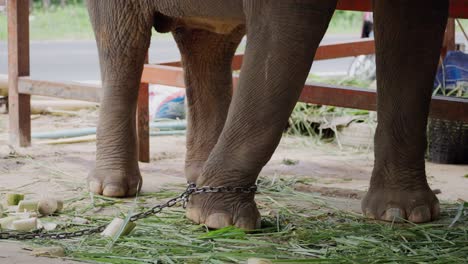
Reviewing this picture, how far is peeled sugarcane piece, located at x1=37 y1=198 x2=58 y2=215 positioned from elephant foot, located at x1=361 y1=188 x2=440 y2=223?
1.57 m

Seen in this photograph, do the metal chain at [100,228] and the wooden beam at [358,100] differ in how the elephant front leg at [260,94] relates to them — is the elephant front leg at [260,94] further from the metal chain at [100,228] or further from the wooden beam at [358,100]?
→ the wooden beam at [358,100]

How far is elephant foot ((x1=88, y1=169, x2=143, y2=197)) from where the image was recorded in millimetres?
6070

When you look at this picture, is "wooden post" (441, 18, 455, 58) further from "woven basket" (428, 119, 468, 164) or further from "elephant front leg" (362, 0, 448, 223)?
"elephant front leg" (362, 0, 448, 223)

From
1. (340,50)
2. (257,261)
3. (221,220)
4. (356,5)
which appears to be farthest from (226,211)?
(340,50)

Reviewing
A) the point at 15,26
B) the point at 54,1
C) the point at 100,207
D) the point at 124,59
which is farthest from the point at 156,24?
the point at 54,1

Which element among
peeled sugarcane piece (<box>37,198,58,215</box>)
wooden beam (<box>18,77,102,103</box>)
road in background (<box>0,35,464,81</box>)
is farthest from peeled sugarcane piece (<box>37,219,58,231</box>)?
road in background (<box>0,35,464,81</box>)

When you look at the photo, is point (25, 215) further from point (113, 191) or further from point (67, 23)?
point (67, 23)

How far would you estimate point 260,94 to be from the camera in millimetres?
4934

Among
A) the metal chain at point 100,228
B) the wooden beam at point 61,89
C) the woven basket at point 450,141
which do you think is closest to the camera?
the metal chain at point 100,228

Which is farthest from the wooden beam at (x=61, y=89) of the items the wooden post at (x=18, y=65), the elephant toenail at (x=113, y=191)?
the elephant toenail at (x=113, y=191)

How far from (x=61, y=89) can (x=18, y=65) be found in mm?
502

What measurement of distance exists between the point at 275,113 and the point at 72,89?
132 inches

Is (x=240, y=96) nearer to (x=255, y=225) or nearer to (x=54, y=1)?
(x=255, y=225)

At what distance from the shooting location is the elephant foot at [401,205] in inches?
211
